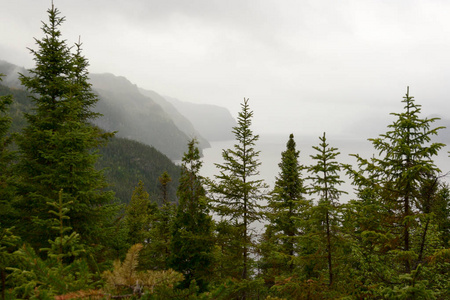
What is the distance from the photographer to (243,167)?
12.8 meters

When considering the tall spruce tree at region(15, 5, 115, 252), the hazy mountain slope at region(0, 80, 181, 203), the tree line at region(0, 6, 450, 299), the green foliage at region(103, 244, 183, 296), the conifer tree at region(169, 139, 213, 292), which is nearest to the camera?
the green foliage at region(103, 244, 183, 296)

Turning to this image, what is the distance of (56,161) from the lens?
9141mm

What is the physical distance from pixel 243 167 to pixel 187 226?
460 centimetres

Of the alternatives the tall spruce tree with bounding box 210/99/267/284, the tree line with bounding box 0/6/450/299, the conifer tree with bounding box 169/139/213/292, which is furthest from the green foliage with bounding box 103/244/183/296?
the conifer tree with bounding box 169/139/213/292

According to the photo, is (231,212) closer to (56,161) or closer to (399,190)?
(399,190)

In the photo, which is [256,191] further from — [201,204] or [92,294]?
[92,294]

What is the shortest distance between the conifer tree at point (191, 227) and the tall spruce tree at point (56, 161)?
14.0 feet

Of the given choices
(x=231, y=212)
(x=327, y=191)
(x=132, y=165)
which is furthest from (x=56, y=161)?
(x=132, y=165)

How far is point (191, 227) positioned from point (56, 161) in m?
7.35

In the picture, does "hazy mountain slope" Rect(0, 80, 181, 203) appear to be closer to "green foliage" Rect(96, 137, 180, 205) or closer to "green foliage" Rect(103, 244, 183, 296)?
"green foliage" Rect(96, 137, 180, 205)

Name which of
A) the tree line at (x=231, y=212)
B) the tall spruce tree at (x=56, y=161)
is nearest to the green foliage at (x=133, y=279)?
the tree line at (x=231, y=212)

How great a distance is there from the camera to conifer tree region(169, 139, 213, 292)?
1284cm

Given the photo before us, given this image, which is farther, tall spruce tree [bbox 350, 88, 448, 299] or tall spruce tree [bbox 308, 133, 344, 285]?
tall spruce tree [bbox 308, 133, 344, 285]

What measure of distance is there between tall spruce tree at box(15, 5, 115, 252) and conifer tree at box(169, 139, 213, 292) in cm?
426
